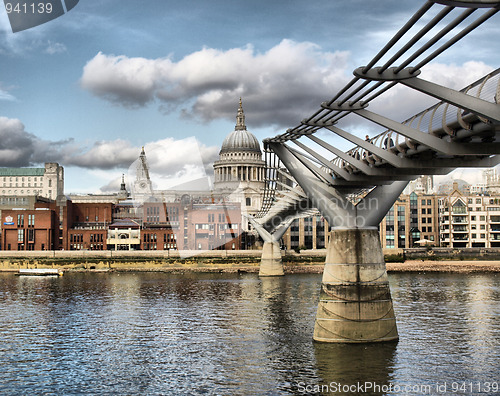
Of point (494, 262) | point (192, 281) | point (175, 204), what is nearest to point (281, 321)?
point (192, 281)

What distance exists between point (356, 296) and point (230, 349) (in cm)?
648

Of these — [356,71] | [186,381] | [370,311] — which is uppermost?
[356,71]

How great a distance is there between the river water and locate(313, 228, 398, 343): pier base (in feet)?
2.48

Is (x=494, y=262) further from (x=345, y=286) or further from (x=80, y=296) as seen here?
(x=345, y=286)

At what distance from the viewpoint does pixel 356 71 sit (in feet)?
52.2

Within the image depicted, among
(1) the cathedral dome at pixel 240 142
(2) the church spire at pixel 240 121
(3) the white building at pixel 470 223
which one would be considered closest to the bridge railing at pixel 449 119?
(3) the white building at pixel 470 223

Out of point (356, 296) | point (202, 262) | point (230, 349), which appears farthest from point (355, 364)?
point (202, 262)

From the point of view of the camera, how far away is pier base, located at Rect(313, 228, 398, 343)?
27.6 metres

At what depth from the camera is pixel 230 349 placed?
29.1 m

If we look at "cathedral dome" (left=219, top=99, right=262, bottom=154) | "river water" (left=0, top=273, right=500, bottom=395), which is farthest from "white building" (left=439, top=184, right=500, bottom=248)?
"cathedral dome" (left=219, top=99, right=262, bottom=154)

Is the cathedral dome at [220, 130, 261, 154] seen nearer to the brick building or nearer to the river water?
the brick building

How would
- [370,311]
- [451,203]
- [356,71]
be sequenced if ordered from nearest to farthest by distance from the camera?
[356,71]
[370,311]
[451,203]

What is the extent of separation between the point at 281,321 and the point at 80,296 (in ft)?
79.4

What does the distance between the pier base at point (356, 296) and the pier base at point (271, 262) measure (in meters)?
52.4
